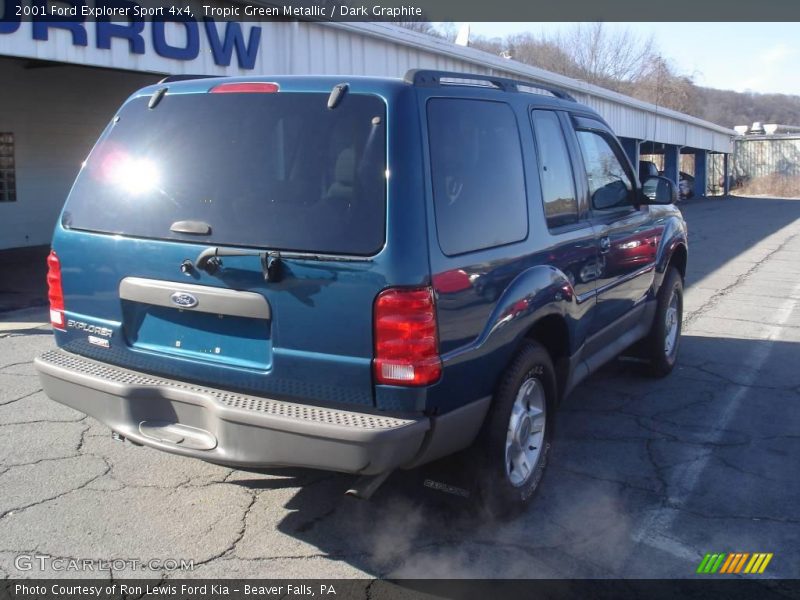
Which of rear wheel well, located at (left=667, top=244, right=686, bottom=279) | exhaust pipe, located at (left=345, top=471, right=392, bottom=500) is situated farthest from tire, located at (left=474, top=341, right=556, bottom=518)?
rear wheel well, located at (left=667, top=244, right=686, bottom=279)

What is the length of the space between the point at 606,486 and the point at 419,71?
2473mm

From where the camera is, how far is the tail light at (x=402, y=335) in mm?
3082

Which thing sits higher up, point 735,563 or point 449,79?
point 449,79

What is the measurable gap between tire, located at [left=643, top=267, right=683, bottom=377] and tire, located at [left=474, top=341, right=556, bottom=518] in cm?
231

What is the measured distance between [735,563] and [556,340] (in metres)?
1.40

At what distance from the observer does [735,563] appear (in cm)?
362

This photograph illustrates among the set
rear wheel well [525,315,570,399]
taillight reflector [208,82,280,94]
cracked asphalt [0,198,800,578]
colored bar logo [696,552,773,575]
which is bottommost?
colored bar logo [696,552,773,575]

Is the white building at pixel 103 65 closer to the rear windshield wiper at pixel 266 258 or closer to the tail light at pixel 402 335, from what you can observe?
the rear windshield wiper at pixel 266 258

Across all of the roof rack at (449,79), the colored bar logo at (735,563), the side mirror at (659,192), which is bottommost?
the colored bar logo at (735,563)

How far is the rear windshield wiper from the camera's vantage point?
3139 millimetres

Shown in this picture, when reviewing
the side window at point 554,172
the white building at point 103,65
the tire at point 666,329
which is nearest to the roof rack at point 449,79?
the side window at point 554,172

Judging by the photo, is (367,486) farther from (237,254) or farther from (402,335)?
(237,254)

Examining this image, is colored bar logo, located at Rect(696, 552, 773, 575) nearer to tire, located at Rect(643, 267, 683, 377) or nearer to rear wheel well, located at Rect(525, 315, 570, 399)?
rear wheel well, located at Rect(525, 315, 570, 399)

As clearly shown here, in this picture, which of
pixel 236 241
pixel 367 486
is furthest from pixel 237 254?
pixel 367 486
